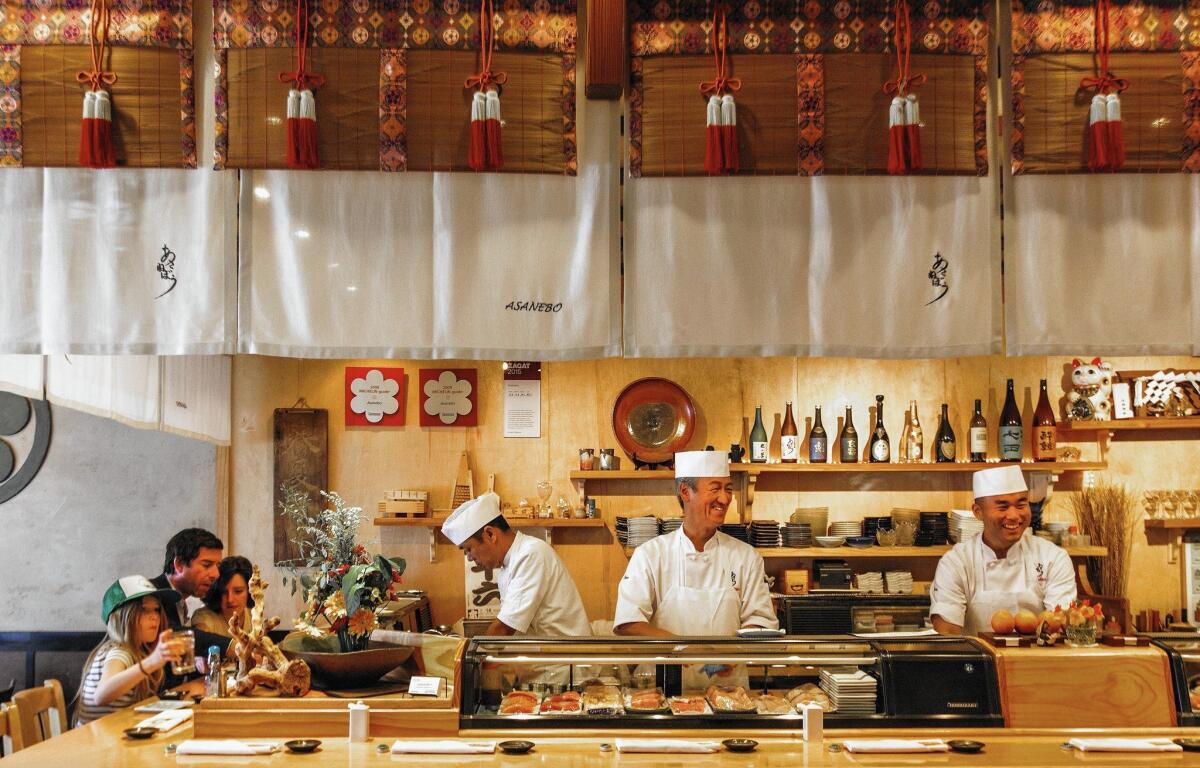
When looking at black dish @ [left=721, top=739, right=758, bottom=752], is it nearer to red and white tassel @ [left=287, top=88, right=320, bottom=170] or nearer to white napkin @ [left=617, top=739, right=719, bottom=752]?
white napkin @ [left=617, top=739, right=719, bottom=752]

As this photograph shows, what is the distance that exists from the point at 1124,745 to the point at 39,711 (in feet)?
12.8

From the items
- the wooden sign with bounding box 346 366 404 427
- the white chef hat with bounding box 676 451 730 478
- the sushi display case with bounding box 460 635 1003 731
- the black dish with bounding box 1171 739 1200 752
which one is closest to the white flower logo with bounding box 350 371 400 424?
the wooden sign with bounding box 346 366 404 427

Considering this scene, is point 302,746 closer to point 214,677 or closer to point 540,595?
point 214,677

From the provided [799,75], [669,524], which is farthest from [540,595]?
[799,75]

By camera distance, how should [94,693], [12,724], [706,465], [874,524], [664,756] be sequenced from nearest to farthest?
1. [664,756]
2. [12,724]
3. [94,693]
4. [706,465]
5. [874,524]

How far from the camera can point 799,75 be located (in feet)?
11.2

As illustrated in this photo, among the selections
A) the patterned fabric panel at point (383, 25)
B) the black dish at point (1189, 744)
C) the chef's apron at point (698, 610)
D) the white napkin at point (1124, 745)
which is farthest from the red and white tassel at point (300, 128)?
the black dish at point (1189, 744)

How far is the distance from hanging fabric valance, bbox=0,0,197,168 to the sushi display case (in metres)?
2.09

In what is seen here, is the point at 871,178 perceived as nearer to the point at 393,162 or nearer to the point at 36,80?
the point at 393,162

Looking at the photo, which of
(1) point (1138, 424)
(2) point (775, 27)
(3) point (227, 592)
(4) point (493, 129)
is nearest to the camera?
(4) point (493, 129)

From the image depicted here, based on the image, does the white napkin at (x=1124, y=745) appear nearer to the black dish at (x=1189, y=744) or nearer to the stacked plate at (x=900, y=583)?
the black dish at (x=1189, y=744)

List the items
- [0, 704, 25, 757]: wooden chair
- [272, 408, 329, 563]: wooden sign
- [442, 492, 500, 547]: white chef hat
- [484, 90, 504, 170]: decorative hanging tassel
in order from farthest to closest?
[272, 408, 329, 563]: wooden sign
[442, 492, 500, 547]: white chef hat
[0, 704, 25, 757]: wooden chair
[484, 90, 504, 170]: decorative hanging tassel

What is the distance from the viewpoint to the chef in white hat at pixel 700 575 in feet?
15.0

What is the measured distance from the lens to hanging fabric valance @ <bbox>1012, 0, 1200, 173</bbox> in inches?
135
